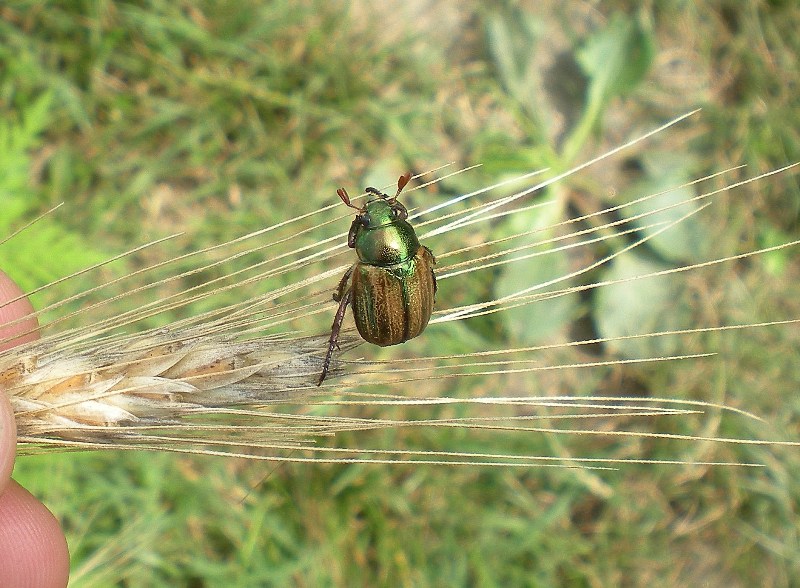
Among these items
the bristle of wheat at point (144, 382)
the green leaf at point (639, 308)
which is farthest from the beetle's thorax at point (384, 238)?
the green leaf at point (639, 308)

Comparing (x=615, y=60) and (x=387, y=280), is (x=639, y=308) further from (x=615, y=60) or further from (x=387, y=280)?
(x=387, y=280)

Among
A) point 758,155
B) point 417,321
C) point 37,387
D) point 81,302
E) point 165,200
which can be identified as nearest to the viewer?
point 37,387

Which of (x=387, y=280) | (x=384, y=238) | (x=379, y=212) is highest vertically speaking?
(x=379, y=212)

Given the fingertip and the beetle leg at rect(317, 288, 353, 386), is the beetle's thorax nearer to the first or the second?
the beetle leg at rect(317, 288, 353, 386)

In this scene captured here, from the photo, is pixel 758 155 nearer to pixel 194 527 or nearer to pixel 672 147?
pixel 672 147

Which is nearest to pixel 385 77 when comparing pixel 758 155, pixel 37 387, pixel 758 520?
pixel 758 155

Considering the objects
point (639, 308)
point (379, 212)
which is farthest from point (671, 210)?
point (379, 212)
